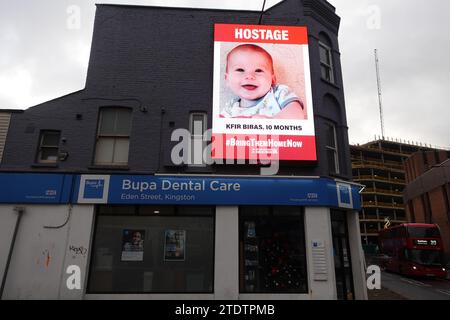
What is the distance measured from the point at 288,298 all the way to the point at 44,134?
35.3 ft

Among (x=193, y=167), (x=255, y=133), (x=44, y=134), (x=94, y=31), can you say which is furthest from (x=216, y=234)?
(x=94, y=31)

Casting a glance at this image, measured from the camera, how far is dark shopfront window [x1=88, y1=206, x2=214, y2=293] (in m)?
11.2

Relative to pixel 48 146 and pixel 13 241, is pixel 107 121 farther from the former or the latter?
pixel 13 241

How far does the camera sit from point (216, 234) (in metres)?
11.5

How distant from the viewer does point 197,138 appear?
496 inches

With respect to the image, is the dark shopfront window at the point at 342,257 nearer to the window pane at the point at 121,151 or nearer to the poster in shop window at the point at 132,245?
the poster in shop window at the point at 132,245

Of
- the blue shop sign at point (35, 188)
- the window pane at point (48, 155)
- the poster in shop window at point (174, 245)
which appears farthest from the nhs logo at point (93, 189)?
the poster in shop window at point (174, 245)

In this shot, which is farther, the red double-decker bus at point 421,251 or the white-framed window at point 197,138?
the red double-decker bus at point 421,251

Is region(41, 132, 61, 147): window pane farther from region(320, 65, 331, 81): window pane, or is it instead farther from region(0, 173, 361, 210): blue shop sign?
region(320, 65, 331, 81): window pane

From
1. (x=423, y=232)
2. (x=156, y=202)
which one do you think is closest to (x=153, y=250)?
(x=156, y=202)

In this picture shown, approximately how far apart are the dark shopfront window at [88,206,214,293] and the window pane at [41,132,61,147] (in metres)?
3.18

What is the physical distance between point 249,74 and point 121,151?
5904 mm

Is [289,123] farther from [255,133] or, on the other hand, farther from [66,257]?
[66,257]

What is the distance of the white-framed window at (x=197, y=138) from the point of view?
40.3 ft
